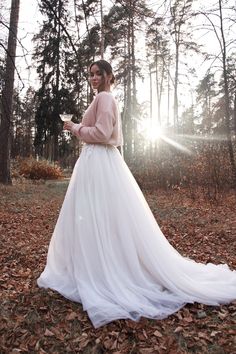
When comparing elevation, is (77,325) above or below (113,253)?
below

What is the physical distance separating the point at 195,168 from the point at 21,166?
8.89m

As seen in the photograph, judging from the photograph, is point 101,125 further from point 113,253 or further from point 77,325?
point 77,325

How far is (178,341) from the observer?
2.88m

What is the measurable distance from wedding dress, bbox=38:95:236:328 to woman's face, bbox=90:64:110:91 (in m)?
0.50

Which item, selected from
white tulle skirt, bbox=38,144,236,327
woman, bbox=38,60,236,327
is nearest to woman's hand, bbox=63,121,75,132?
woman, bbox=38,60,236,327

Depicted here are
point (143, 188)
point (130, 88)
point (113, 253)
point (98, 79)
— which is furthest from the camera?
point (130, 88)

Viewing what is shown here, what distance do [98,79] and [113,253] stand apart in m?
1.79

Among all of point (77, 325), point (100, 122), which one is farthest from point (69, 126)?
point (77, 325)

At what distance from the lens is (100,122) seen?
3.45m

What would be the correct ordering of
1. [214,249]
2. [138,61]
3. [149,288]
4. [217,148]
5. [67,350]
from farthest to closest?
[138,61] → [217,148] → [214,249] → [149,288] → [67,350]

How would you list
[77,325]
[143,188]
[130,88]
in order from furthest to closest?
[130,88]
[143,188]
[77,325]

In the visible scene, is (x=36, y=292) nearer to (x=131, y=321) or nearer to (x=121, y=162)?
(x=131, y=321)

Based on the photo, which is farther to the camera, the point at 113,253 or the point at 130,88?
the point at 130,88

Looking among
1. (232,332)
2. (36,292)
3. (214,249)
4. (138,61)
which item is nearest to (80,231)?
(36,292)
